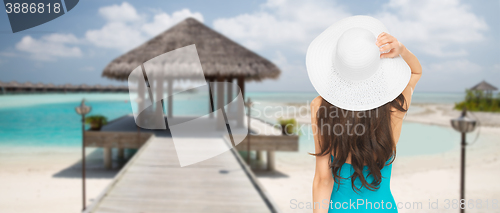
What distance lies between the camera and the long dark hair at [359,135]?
0.65 meters

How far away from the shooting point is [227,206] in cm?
231

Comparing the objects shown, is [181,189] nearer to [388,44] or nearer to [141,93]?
[388,44]

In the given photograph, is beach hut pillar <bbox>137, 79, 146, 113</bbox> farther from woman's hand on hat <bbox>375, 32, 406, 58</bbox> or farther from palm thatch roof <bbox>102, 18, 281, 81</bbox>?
woman's hand on hat <bbox>375, 32, 406, 58</bbox>

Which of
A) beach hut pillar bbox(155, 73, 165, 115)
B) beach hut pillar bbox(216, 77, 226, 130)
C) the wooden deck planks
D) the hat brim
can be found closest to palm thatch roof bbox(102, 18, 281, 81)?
beach hut pillar bbox(216, 77, 226, 130)

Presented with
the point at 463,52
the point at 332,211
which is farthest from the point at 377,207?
the point at 463,52

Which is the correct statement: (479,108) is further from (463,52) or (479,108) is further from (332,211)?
(332,211)

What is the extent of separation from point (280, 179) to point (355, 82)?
5031 mm

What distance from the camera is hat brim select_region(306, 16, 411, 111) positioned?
0.62 m

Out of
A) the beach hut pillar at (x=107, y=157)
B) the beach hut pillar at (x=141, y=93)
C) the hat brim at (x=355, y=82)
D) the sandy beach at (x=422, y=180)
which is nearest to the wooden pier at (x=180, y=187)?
the sandy beach at (x=422, y=180)

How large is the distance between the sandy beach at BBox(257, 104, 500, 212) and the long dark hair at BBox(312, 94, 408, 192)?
94.5 inches

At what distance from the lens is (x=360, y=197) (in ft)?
2.43

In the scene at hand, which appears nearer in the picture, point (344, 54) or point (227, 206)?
point (344, 54)

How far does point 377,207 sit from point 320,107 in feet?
1.05

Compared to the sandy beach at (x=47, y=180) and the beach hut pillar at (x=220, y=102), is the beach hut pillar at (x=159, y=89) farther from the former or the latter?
the sandy beach at (x=47, y=180)
